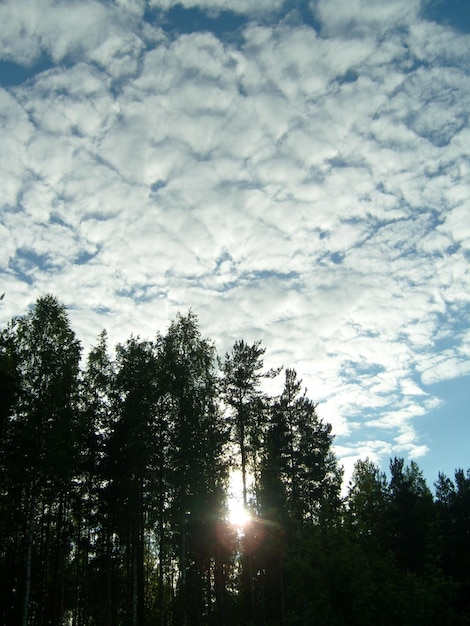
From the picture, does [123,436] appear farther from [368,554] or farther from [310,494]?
[368,554]

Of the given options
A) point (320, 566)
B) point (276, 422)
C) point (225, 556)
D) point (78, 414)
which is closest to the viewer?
point (320, 566)

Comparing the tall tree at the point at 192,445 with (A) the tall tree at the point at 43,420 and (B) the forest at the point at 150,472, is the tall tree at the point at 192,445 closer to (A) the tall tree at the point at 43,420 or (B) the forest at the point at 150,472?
(B) the forest at the point at 150,472

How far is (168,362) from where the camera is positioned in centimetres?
3125

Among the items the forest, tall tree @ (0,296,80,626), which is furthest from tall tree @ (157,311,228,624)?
tall tree @ (0,296,80,626)

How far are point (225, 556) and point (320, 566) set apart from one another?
23.0 meters

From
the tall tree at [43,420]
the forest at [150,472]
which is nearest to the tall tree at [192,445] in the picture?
the forest at [150,472]

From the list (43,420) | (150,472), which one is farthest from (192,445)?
(43,420)

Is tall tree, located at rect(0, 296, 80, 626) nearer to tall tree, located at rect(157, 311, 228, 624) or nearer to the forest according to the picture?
the forest

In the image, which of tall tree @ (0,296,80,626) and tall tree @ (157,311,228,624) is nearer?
tall tree @ (0,296,80,626)

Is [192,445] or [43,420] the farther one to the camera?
[192,445]

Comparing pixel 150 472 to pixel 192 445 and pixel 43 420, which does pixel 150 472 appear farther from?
pixel 43 420

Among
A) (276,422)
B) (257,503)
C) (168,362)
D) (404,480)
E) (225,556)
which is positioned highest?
(168,362)

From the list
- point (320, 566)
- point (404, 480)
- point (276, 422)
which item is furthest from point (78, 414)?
point (404, 480)

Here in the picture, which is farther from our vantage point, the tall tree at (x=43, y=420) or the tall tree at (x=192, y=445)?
the tall tree at (x=192, y=445)
